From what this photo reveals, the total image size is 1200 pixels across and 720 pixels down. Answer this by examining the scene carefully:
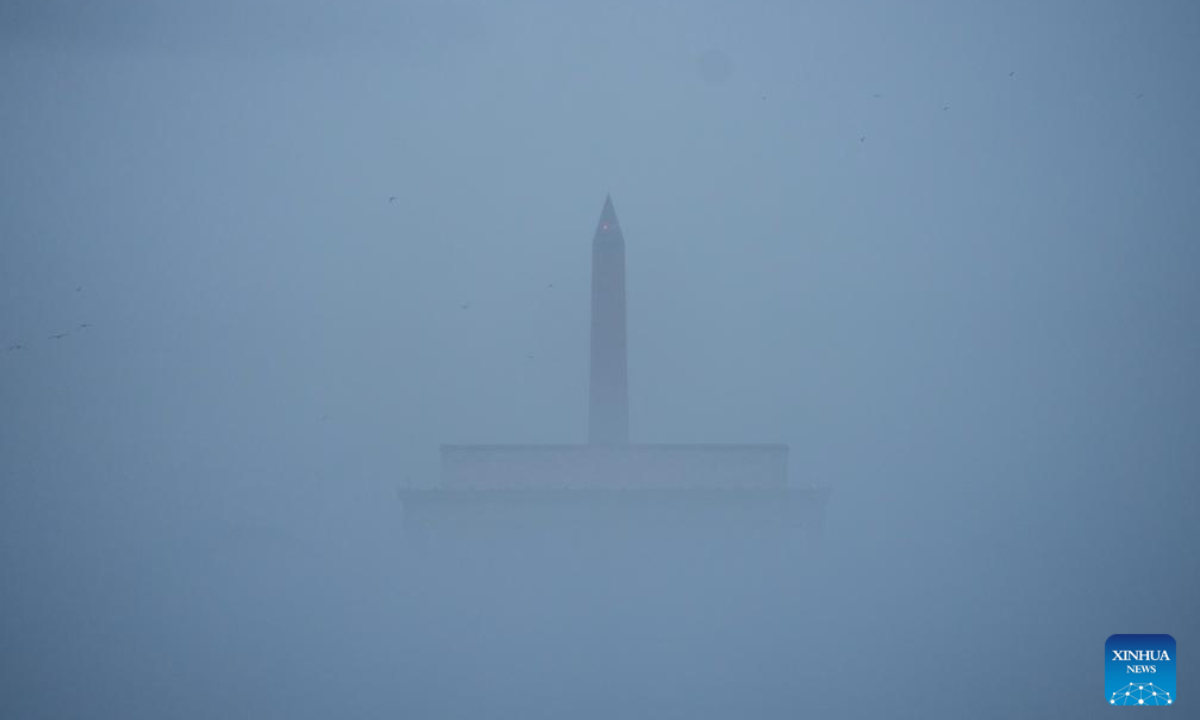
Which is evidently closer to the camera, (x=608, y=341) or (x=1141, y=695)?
(x=1141, y=695)

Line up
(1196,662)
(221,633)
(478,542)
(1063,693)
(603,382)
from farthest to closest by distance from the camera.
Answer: (603,382)
(478,542)
(221,633)
(1196,662)
(1063,693)

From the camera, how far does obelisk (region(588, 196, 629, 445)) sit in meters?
34.4

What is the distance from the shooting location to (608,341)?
115ft

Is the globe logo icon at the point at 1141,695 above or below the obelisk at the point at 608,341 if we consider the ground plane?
below

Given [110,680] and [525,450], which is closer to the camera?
[110,680]

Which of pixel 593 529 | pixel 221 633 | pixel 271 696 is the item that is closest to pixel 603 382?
pixel 593 529

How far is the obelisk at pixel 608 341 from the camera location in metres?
34.4

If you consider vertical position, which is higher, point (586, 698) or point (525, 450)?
point (525, 450)

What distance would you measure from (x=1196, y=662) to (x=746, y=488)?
16346 millimetres

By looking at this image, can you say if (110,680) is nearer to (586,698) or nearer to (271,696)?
(271,696)

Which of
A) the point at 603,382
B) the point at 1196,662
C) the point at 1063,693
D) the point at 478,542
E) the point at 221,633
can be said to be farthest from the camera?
the point at 603,382

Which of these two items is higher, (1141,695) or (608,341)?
(608,341)

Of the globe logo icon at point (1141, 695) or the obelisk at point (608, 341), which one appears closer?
the globe logo icon at point (1141, 695)

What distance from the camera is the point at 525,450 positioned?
1297 inches
